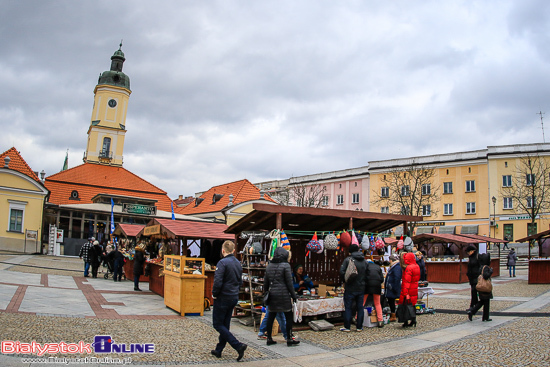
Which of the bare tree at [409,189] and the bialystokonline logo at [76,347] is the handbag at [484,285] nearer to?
the bialystokonline logo at [76,347]

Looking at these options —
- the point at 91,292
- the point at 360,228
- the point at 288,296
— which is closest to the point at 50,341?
the point at 288,296

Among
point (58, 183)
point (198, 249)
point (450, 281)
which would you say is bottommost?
point (450, 281)

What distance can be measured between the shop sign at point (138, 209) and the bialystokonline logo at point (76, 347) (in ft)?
100

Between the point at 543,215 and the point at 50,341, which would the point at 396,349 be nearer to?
the point at 50,341

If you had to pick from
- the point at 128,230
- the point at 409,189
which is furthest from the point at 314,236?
the point at 409,189

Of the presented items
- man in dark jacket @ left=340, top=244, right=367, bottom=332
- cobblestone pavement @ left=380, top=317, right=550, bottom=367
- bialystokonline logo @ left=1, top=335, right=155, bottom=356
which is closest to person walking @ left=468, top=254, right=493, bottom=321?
cobblestone pavement @ left=380, top=317, right=550, bottom=367

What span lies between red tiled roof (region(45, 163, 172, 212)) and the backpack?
112 feet

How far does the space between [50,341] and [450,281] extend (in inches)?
802

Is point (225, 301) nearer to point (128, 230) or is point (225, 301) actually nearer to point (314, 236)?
point (314, 236)

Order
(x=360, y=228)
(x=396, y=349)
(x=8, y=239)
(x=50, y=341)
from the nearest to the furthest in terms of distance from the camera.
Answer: (x=50, y=341) < (x=396, y=349) < (x=360, y=228) < (x=8, y=239)

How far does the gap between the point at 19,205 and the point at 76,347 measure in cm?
2861

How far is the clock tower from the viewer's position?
51625 mm

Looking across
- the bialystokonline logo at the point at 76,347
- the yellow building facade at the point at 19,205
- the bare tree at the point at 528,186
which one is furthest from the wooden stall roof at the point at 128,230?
the bare tree at the point at 528,186

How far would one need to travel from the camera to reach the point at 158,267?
49.8 ft
